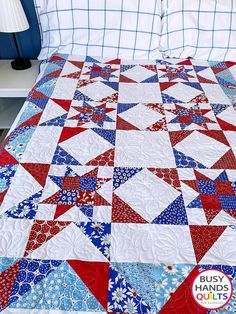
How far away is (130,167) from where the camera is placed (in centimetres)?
111

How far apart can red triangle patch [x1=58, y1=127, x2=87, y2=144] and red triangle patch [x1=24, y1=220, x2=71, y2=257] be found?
425 millimetres

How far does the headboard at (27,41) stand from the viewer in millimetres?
2096

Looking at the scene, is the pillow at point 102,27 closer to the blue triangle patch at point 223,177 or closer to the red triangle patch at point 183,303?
the blue triangle patch at point 223,177

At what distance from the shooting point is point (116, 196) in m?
0.99

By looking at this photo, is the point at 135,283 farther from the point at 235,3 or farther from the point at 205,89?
the point at 235,3

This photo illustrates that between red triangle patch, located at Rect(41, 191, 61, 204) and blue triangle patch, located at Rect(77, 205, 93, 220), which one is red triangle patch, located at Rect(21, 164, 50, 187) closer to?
red triangle patch, located at Rect(41, 191, 61, 204)

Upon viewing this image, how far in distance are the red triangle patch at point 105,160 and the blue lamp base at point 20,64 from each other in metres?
1.25

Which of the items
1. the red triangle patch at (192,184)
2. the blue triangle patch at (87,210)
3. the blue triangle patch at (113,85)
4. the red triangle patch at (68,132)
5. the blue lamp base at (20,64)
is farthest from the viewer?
the blue lamp base at (20,64)

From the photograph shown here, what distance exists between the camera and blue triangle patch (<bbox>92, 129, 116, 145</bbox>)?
124cm

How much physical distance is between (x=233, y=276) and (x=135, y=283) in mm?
253

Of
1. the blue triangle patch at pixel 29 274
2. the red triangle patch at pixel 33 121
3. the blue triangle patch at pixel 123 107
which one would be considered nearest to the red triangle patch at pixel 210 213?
the blue triangle patch at pixel 29 274

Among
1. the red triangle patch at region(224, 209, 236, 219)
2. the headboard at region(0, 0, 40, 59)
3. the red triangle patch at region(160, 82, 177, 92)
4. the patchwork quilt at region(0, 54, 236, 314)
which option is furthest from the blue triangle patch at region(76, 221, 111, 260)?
the headboard at region(0, 0, 40, 59)

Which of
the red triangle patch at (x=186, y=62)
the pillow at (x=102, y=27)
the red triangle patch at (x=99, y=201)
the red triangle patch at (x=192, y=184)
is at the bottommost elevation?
the red triangle patch at (x=99, y=201)

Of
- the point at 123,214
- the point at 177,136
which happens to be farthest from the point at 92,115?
the point at 123,214
